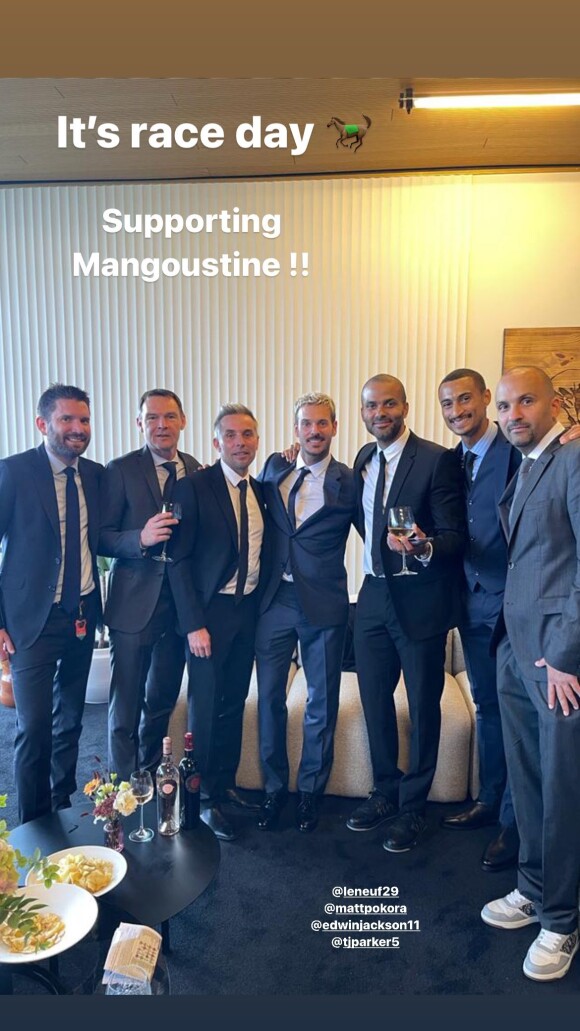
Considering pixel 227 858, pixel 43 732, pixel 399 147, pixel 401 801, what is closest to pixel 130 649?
pixel 43 732

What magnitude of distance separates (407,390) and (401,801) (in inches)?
64.0

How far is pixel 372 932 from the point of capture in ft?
6.96

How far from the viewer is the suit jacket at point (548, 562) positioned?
1825 mm

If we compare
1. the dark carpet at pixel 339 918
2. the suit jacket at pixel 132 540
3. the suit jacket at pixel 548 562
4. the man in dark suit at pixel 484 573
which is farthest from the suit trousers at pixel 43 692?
the suit jacket at pixel 548 562

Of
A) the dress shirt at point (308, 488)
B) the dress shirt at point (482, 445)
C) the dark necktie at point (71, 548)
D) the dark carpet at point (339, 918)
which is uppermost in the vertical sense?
the dress shirt at point (482, 445)

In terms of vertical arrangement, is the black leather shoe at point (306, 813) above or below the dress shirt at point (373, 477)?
below

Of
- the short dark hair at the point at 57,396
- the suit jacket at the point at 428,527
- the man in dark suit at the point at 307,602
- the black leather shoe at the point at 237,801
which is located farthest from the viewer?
the black leather shoe at the point at 237,801

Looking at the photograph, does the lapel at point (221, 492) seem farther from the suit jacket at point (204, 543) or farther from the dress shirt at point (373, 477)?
the dress shirt at point (373, 477)

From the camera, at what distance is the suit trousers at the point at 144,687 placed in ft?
8.23

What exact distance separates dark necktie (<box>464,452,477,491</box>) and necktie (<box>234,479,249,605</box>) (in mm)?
851

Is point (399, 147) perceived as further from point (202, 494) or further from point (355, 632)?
point (355, 632)

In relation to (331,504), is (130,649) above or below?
below

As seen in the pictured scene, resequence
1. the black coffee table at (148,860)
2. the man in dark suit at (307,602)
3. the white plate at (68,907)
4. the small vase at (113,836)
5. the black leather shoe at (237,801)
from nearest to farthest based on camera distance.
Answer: the white plate at (68,907)
the black coffee table at (148,860)
the small vase at (113,836)
the man in dark suit at (307,602)
the black leather shoe at (237,801)

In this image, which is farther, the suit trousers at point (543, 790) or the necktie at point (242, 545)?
the necktie at point (242, 545)
